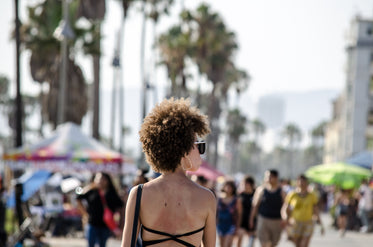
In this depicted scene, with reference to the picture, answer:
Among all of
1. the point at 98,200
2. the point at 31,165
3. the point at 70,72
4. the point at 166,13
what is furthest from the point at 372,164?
the point at 98,200

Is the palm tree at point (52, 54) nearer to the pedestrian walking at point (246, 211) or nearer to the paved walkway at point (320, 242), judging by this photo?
the paved walkway at point (320, 242)

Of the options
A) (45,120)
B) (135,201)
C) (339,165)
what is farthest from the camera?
(45,120)

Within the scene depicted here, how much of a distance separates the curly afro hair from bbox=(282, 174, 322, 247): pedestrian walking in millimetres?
7876

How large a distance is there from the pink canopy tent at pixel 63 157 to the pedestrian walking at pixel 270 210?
439cm

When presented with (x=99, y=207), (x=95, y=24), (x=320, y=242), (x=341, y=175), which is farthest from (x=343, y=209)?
(x=99, y=207)

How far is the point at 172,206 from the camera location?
12.3 feet

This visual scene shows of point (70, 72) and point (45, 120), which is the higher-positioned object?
point (70, 72)

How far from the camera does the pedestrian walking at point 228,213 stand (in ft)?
38.3

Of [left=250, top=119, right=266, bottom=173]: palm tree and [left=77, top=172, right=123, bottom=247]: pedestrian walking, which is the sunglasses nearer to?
[left=77, top=172, right=123, bottom=247]: pedestrian walking

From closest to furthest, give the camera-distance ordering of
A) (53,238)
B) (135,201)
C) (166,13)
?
(135,201), (53,238), (166,13)

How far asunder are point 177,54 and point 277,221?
37.9m

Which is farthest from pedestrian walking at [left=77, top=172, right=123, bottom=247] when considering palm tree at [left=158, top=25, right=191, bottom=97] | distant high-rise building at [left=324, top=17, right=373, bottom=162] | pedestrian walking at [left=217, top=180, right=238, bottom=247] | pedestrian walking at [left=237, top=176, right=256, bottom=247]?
distant high-rise building at [left=324, top=17, right=373, bottom=162]

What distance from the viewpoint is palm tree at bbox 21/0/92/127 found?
Answer: 28.8 meters

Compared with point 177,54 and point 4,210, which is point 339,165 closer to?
point 4,210
